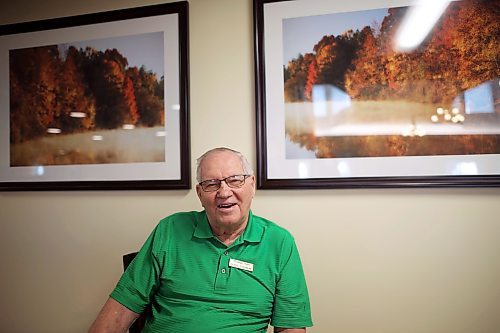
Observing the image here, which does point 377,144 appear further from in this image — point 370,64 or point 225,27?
point 225,27

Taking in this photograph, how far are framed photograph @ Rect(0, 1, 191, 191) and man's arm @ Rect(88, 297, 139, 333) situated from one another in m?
0.70

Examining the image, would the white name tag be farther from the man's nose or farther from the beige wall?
the beige wall

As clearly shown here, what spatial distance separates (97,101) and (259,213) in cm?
106

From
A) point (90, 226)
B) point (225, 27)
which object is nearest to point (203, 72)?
point (225, 27)

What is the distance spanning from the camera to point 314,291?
79.0 inches

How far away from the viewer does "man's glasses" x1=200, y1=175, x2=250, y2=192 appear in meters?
1.56

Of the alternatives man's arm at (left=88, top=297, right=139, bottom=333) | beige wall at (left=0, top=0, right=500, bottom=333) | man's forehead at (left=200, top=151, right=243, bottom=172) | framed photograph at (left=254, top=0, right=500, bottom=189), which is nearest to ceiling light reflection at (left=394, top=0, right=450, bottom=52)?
framed photograph at (left=254, top=0, right=500, bottom=189)

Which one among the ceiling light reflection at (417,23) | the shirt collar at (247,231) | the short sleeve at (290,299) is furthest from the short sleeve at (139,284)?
the ceiling light reflection at (417,23)

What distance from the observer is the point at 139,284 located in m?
1.59

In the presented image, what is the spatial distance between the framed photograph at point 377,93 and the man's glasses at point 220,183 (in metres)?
0.46

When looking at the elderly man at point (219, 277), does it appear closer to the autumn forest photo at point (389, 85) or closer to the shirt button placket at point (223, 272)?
the shirt button placket at point (223, 272)

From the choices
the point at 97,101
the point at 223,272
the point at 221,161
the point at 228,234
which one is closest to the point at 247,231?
the point at 228,234

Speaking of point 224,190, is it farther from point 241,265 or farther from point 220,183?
point 241,265

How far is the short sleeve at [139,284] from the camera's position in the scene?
5.18 ft
